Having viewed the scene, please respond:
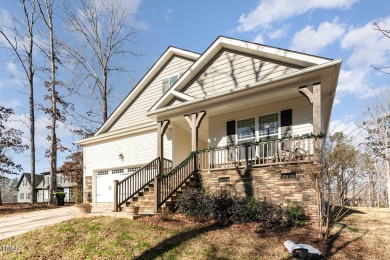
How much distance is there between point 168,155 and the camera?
14.0m

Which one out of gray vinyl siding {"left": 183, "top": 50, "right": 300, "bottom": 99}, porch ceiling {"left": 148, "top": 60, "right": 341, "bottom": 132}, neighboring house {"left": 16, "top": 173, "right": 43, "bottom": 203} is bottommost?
neighboring house {"left": 16, "top": 173, "right": 43, "bottom": 203}

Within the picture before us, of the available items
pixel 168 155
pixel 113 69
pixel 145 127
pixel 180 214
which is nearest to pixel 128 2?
pixel 113 69

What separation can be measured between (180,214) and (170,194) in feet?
3.05

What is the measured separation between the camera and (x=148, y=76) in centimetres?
1730

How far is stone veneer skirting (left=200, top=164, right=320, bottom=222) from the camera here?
27.7 ft

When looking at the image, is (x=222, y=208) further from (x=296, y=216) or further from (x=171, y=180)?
(x=171, y=180)

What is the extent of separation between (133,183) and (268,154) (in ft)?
18.2

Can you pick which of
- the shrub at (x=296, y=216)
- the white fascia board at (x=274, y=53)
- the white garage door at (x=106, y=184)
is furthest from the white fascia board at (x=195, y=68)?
the shrub at (x=296, y=216)

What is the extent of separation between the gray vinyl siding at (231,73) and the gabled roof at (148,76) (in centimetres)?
351

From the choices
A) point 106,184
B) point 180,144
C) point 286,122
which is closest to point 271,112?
point 286,122

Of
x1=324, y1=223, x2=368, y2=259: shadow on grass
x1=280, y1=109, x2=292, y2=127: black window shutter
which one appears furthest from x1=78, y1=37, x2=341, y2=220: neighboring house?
x1=324, y1=223, x2=368, y2=259: shadow on grass

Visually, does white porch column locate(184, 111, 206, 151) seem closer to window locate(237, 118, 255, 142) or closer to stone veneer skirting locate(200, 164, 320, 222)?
stone veneer skirting locate(200, 164, 320, 222)

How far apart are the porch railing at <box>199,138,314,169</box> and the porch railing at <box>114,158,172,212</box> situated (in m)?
2.32

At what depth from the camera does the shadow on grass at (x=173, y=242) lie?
6.29 m
